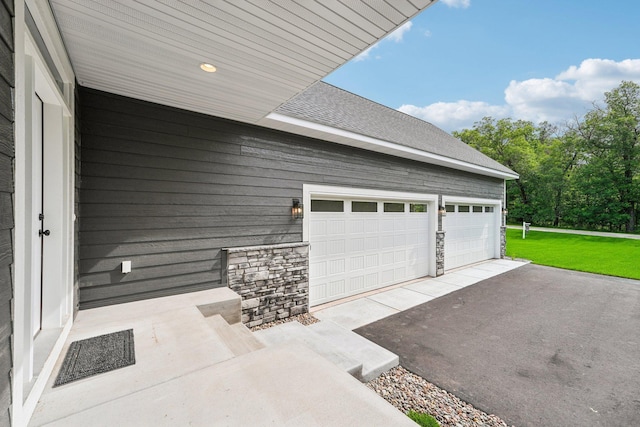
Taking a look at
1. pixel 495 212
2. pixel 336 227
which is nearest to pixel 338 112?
pixel 336 227

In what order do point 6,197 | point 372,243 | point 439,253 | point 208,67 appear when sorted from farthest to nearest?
point 439,253 → point 372,243 → point 208,67 → point 6,197

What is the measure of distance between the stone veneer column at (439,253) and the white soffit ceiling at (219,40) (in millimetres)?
5627

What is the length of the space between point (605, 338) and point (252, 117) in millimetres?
5998

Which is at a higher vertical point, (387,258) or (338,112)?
(338,112)

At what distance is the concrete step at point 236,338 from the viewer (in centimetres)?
242

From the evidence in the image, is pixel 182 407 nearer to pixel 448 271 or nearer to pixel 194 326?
pixel 194 326

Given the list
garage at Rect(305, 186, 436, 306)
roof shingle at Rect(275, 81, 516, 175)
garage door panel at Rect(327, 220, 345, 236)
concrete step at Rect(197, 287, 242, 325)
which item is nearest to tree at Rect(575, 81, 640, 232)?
roof shingle at Rect(275, 81, 516, 175)

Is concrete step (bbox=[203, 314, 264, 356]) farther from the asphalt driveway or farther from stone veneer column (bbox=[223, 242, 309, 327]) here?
the asphalt driveway

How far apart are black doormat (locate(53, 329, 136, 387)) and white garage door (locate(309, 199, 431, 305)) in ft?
9.71

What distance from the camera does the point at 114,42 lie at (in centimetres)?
208

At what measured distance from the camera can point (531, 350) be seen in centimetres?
340

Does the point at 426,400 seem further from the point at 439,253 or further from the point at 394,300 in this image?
the point at 439,253

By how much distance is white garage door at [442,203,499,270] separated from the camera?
7582mm

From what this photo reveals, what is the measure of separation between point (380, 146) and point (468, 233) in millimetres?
5122
